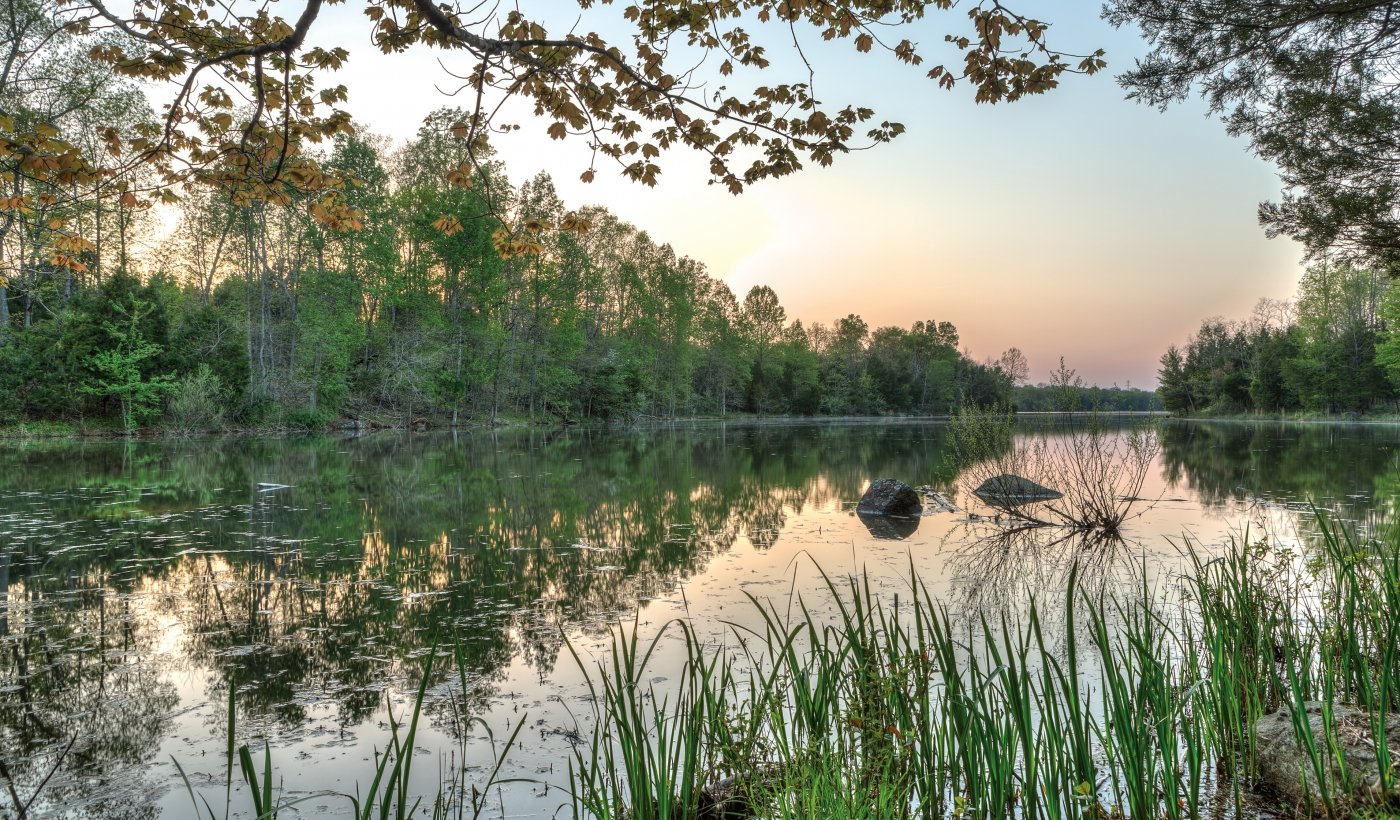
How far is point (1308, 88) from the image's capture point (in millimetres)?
6734

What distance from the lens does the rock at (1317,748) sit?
280 cm

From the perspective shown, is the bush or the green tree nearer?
the green tree

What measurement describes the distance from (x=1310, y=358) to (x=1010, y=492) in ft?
189

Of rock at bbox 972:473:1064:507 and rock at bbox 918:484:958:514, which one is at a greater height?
rock at bbox 972:473:1064:507

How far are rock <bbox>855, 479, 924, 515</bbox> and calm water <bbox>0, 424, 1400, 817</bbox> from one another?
460mm

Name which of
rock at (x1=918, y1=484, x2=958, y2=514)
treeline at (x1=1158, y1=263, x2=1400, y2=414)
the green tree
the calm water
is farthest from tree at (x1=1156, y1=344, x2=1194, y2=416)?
the green tree

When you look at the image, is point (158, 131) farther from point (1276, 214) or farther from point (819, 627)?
point (1276, 214)

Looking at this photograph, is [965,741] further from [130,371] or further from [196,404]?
[130,371]

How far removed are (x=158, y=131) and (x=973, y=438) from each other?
12.6 meters

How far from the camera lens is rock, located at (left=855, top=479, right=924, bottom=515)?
13.2 m

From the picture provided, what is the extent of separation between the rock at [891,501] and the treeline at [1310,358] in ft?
143

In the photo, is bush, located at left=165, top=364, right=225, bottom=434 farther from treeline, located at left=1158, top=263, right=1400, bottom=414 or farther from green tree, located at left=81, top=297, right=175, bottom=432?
treeline, located at left=1158, top=263, right=1400, bottom=414

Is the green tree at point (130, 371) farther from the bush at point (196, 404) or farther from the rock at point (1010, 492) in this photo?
the rock at point (1010, 492)

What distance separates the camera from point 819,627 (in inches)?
252
